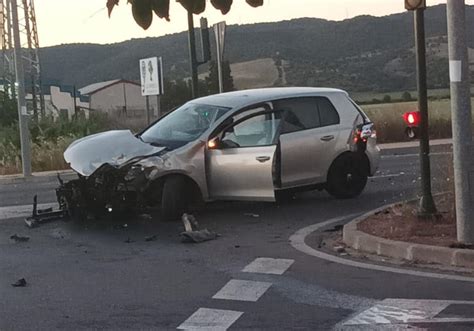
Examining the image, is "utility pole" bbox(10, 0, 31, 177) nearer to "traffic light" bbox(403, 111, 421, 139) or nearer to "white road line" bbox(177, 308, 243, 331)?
"traffic light" bbox(403, 111, 421, 139)

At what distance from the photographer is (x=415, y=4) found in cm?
929

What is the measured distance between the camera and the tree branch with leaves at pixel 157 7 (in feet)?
14.6

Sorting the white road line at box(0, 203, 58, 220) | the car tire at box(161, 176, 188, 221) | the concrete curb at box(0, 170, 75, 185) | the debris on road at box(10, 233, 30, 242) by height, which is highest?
the car tire at box(161, 176, 188, 221)

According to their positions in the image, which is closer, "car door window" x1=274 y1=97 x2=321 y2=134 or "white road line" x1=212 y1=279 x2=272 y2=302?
"white road line" x1=212 y1=279 x2=272 y2=302

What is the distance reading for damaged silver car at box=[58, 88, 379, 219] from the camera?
1112cm

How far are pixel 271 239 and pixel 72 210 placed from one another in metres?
3.14

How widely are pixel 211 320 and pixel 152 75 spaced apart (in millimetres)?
18913

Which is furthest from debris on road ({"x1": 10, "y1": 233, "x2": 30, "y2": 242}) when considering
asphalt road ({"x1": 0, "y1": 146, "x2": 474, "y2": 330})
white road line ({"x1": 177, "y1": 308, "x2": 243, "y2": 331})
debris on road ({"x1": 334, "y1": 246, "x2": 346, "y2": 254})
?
white road line ({"x1": 177, "y1": 308, "x2": 243, "y2": 331})

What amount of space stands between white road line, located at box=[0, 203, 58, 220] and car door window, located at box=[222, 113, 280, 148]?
3447mm

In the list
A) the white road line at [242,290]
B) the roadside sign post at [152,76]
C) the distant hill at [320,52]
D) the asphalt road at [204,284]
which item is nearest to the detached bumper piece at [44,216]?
the asphalt road at [204,284]

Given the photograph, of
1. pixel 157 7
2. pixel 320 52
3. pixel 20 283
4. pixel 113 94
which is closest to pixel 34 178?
pixel 20 283

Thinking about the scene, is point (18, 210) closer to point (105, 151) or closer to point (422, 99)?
point (105, 151)

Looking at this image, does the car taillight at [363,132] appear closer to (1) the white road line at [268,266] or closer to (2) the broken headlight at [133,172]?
(2) the broken headlight at [133,172]

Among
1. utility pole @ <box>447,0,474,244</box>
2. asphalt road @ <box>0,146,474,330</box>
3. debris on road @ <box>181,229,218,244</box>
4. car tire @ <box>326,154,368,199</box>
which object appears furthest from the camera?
car tire @ <box>326,154,368,199</box>
